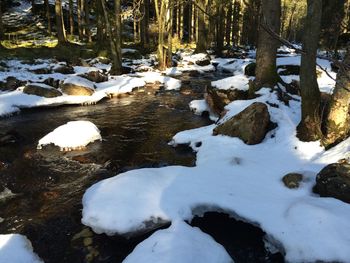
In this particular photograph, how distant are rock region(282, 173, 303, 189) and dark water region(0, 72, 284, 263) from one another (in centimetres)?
132

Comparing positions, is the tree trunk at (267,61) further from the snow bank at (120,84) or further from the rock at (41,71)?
the rock at (41,71)

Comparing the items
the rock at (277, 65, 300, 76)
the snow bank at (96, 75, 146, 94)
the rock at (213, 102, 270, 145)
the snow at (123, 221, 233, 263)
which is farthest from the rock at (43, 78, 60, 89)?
the snow at (123, 221, 233, 263)

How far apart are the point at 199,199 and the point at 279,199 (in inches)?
53.2

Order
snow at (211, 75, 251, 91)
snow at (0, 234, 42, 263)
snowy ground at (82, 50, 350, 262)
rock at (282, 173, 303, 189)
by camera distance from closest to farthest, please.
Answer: snow at (0, 234, 42, 263) → snowy ground at (82, 50, 350, 262) → rock at (282, 173, 303, 189) → snow at (211, 75, 251, 91)

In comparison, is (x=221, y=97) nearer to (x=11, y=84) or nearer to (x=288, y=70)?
(x=288, y=70)

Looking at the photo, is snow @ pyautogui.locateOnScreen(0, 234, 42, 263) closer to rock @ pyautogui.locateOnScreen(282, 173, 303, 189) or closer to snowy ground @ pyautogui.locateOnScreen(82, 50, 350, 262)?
snowy ground @ pyautogui.locateOnScreen(82, 50, 350, 262)

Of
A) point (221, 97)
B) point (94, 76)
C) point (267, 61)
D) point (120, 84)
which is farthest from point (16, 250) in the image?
point (94, 76)

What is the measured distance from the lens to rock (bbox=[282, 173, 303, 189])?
682cm

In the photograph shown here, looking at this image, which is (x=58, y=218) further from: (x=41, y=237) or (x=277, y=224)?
(x=277, y=224)

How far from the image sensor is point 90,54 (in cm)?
2759

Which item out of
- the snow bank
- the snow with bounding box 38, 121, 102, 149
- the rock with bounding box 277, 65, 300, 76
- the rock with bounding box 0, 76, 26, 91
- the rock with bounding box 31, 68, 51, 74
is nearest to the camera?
the snow with bounding box 38, 121, 102, 149

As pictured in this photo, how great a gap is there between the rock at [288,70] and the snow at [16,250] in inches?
457

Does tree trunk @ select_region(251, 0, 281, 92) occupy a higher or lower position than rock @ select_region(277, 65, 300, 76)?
higher

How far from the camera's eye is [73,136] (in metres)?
10.2
